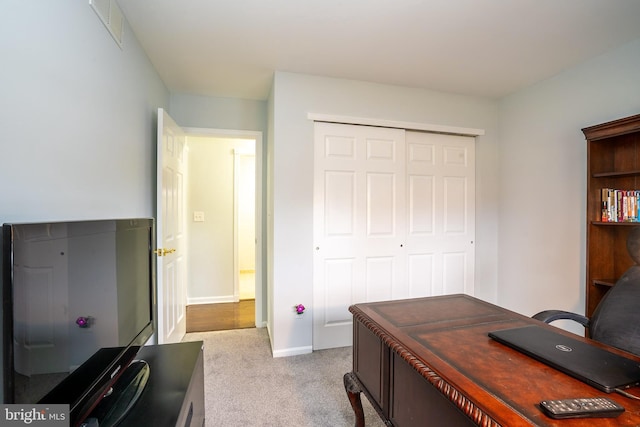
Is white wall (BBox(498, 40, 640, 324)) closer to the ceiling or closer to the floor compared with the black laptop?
closer to the ceiling

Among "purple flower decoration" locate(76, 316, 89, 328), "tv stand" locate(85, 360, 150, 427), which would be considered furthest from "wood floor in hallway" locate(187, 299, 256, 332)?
"purple flower decoration" locate(76, 316, 89, 328)

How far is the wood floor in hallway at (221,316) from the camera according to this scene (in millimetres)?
3197

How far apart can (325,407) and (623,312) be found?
165cm

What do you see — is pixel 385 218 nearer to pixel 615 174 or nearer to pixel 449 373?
pixel 615 174

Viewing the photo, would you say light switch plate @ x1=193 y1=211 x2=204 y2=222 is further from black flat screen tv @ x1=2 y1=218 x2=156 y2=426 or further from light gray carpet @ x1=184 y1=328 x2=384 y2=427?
black flat screen tv @ x1=2 y1=218 x2=156 y2=426

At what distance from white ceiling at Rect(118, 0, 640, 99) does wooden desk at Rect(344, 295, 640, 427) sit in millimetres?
1795

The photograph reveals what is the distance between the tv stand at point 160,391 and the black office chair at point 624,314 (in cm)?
180

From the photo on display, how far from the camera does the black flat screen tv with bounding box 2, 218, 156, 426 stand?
65 cm

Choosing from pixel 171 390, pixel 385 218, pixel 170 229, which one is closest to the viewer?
pixel 171 390

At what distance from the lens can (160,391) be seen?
106 cm

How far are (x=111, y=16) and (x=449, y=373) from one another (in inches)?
94.5

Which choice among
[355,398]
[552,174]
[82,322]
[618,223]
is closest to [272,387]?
[355,398]

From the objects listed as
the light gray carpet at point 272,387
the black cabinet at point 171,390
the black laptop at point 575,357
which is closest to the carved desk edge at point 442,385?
the black laptop at point 575,357

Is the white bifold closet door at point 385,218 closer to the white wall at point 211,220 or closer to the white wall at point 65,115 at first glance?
the white wall at point 65,115
